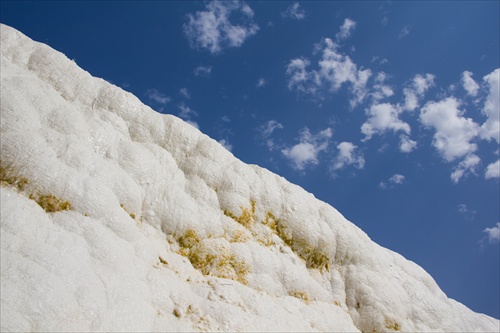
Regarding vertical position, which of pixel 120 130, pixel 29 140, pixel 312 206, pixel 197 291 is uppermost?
pixel 312 206

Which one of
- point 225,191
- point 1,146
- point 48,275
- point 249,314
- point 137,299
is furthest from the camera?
point 225,191

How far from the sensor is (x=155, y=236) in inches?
581

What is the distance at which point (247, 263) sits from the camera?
1612cm

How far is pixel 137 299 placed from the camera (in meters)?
11.5

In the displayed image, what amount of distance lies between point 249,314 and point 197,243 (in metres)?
3.15

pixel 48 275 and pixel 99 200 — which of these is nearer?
pixel 48 275

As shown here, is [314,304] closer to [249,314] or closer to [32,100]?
[249,314]

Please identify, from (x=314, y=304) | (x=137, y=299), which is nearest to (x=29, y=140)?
(x=137, y=299)

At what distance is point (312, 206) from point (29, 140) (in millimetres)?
11911

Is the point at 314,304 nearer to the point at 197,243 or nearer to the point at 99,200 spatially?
the point at 197,243

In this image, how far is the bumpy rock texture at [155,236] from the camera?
10758 mm

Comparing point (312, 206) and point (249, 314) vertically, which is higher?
point (312, 206)

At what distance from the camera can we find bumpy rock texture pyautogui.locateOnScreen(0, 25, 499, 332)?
35.3 ft

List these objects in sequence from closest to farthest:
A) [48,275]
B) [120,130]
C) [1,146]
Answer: [48,275] → [1,146] → [120,130]
